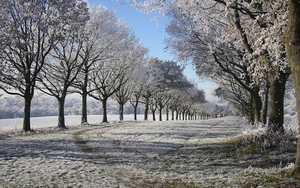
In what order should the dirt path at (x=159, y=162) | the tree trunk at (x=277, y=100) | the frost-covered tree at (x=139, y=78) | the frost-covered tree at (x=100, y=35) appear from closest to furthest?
the dirt path at (x=159, y=162) → the tree trunk at (x=277, y=100) → the frost-covered tree at (x=100, y=35) → the frost-covered tree at (x=139, y=78)

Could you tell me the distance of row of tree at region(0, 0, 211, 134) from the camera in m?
15.7

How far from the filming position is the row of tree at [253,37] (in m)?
5.15

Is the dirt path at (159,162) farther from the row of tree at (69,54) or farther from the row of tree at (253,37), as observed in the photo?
the row of tree at (69,54)

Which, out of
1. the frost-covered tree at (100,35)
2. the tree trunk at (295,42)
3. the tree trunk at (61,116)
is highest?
the frost-covered tree at (100,35)

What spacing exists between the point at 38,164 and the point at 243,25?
9.64 m

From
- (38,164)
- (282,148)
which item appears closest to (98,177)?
(38,164)

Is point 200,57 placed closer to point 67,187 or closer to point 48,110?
point 67,187

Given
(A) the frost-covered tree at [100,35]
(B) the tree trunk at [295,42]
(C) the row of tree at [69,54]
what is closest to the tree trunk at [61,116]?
(C) the row of tree at [69,54]

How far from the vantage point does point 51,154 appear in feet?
26.9

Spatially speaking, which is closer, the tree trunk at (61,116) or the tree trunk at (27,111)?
the tree trunk at (27,111)

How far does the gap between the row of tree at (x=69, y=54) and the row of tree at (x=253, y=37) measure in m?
8.94

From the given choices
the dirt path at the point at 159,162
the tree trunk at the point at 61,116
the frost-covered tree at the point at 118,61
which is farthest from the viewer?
the frost-covered tree at the point at 118,61

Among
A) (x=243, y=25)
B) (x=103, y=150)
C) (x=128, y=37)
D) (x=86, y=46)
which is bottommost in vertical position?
(x=103, y=150)

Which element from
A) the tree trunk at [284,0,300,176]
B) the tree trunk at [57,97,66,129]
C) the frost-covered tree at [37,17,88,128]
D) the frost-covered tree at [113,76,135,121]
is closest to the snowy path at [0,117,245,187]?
the tree trunk at [284,0,300,176]
